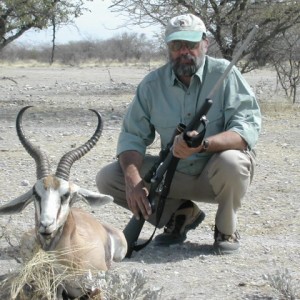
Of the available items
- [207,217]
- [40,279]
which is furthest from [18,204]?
[207,217]

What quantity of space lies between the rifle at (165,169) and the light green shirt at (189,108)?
0.20 metres

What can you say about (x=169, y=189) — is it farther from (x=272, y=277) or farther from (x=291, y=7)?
(x=291, y=7)

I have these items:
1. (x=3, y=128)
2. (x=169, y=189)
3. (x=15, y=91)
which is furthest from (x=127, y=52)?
(x=169, y=189)

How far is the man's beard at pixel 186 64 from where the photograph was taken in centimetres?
654

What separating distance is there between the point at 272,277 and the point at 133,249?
5.23ft

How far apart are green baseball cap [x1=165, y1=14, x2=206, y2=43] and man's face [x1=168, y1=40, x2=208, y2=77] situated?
2.4 inches

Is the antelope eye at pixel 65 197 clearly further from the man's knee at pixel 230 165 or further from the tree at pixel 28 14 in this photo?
the tree at pixel 28 14

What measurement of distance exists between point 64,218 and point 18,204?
490 mm

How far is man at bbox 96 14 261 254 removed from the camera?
6508mm

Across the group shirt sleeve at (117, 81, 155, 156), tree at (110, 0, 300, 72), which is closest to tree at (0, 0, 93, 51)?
tree at (110, 0, 300, 72)

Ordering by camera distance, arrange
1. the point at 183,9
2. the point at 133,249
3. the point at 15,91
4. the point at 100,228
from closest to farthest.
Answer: the point at 100,228
the point at 133,249
the point at 183,9
the point at 15,91

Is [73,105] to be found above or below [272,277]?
below

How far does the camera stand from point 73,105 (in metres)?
19.7

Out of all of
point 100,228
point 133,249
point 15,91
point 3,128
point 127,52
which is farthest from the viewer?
point 127,52
